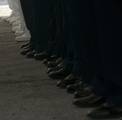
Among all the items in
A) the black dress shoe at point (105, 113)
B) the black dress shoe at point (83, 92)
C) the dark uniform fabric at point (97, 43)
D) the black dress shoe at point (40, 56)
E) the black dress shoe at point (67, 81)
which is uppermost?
the dark uniform fabric at point (97, 43)

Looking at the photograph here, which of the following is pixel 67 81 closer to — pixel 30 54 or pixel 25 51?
pixel 30 54

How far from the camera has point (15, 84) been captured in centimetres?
387

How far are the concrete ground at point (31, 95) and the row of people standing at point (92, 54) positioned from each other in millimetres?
84

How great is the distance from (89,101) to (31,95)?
0.55 meters

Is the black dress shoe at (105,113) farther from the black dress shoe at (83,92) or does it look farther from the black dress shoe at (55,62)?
the black dress shoe at (55,62)

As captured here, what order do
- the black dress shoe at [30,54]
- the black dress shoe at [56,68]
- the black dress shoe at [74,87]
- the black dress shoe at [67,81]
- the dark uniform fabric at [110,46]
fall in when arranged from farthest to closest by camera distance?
the black dress shoe at [30,54]
the black dress shoe at [56,68]
the black dress shoe at [67,81]
the black dress shoe at [74,87]
the dark uniform fabric at [110,46]

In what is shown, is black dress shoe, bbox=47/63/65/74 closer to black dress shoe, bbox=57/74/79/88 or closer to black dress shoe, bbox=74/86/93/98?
black dress shoe, bbox=57/74/79/88

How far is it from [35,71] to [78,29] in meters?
1.38

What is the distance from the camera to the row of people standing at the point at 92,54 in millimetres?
2637

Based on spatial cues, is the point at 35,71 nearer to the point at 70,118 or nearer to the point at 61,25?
the point at 61,25

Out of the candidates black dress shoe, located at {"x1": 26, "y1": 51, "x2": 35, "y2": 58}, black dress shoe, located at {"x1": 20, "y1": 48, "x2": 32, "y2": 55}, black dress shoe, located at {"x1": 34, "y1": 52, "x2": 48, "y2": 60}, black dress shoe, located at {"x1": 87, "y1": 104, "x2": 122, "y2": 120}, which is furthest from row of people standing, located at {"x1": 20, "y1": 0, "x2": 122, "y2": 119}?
black dress shoe, located at {"x1": 20, "y1": 48, "x2": 32, "y2": 55}

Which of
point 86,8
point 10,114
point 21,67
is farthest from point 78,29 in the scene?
point 21,67

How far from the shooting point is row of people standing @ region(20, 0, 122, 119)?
2.64 metres

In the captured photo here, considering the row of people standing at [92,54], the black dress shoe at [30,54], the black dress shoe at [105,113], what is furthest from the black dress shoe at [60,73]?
the black dress shoe at [30,54]
